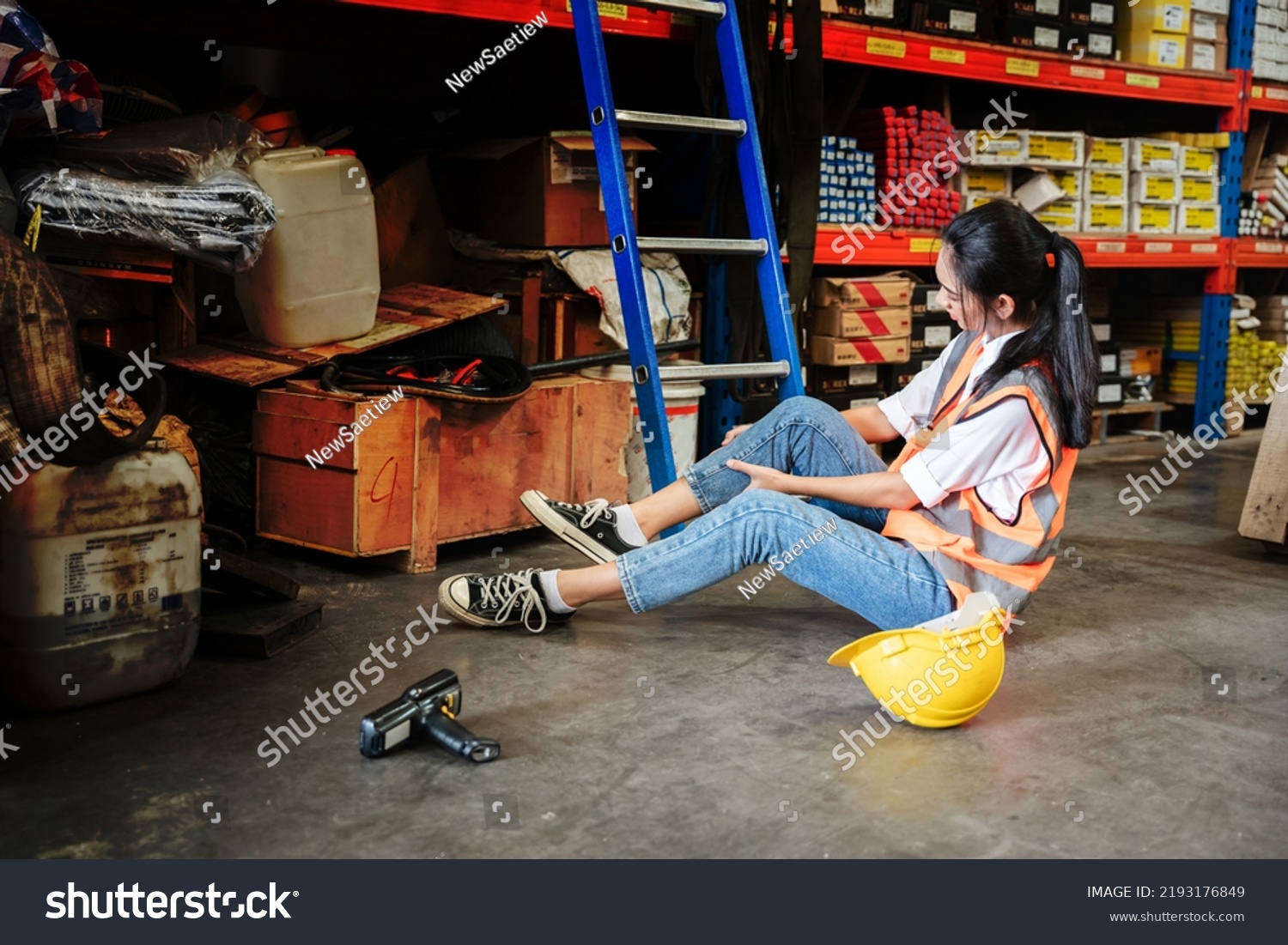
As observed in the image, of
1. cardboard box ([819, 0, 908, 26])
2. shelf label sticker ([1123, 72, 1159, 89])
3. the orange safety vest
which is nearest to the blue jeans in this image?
the orange safety vest

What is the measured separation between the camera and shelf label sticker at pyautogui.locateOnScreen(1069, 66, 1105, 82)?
5695 mm

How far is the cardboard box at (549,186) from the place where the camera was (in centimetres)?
433

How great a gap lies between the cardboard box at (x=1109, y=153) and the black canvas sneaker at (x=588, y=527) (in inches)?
154

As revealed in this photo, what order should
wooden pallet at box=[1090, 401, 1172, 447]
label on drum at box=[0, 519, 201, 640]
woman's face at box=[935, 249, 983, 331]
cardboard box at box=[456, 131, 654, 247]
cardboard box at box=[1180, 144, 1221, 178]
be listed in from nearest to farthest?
1. label on drum at box=[0, 519, 201, 640]
2. woman's face at box=[935, 249, 983, 331]
3. cardboard box at box=[456, 131, 654, 247]
4. cardboard box at box=[1180, 144, 1221, 178]
5. wooden pallet at box=[1090, 401, 1172, 447]

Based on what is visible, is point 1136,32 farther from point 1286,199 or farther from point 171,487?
point 171,487

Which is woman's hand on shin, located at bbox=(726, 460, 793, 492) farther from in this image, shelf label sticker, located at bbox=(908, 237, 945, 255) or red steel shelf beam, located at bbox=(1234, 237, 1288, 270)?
red steel shelf beam, located at bbox=(1234, 237, 1288, 270)

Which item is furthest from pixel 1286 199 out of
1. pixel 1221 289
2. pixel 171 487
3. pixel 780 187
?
pixel 171 487

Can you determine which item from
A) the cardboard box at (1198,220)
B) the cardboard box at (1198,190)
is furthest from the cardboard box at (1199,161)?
the cardboard box at (1198,220)

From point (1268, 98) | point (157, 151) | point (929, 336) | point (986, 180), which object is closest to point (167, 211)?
point (157, 151)

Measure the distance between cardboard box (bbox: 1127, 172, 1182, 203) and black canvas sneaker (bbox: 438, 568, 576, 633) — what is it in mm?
4475

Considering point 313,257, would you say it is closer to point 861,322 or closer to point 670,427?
point 670,427

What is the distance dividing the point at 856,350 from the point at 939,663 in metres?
2.93

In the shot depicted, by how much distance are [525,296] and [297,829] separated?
2626mm

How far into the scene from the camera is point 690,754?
2354mm
